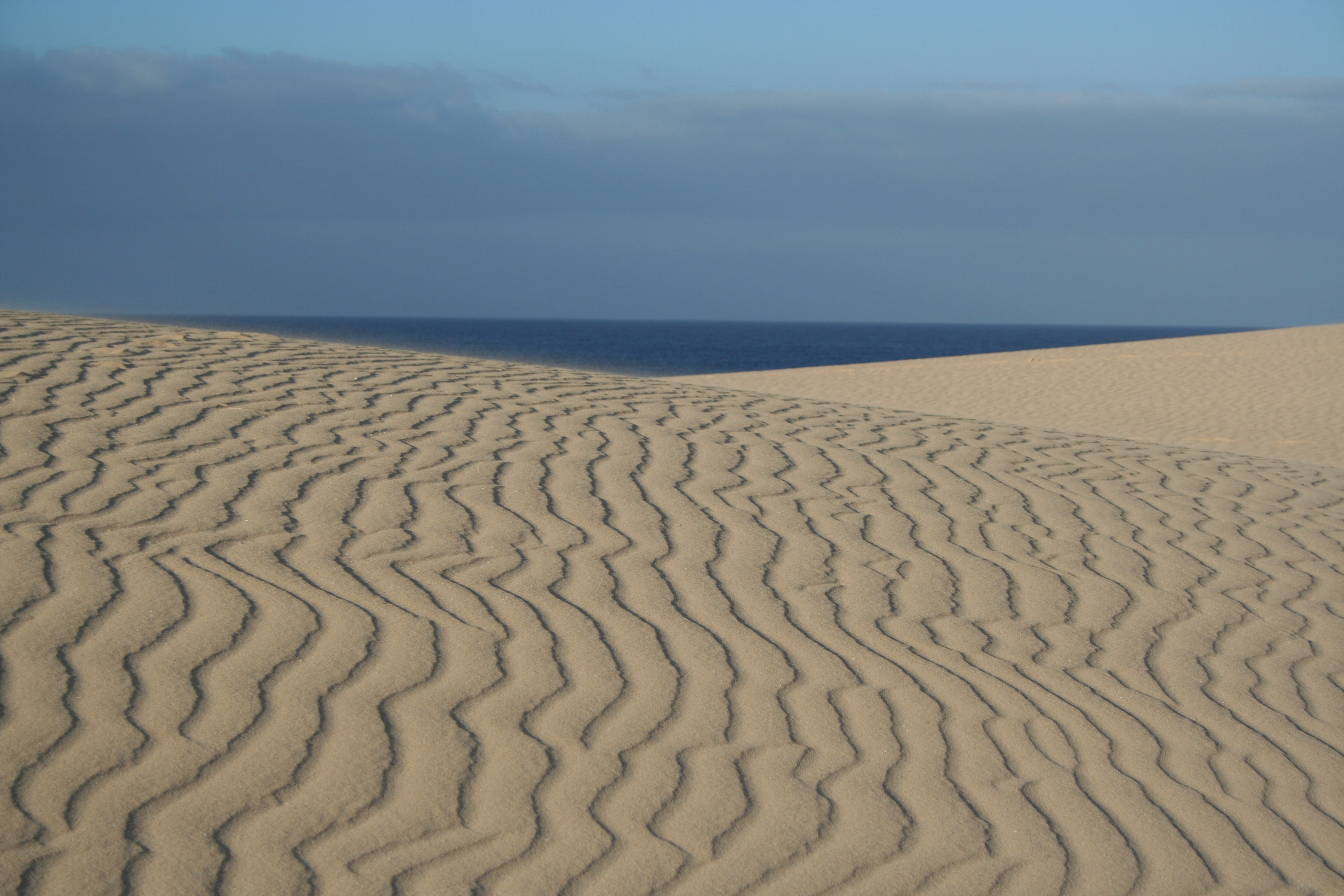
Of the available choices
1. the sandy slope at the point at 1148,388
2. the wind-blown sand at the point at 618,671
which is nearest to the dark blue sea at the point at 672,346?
the sandy slope at the point at 1148,388

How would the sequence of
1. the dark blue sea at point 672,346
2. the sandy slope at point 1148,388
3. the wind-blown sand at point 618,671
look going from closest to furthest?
the wind-blown sand at point 618,671, the sandy slope at point 1148,388, the dark blue sea at point 672,346

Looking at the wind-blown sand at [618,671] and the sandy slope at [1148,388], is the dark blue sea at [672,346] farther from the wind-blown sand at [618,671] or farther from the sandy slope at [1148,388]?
the wind-blown sand at [618,671]

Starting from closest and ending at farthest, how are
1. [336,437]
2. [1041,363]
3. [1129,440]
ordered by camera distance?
[336,437] → [1129,440] → [1041,363]

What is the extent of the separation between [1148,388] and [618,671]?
14.3 metres

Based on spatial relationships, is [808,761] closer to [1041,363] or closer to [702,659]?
[702,659]

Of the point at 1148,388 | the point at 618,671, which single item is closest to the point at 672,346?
the point at 1148,388

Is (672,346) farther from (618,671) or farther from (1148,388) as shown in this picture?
(618,671)

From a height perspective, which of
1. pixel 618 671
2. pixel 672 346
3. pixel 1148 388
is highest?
pixel 618 671

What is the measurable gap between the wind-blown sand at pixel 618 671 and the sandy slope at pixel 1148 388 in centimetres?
604

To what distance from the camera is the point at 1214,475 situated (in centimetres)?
607

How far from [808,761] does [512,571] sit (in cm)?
126

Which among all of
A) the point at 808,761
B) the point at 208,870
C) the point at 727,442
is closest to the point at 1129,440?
the point at 727,442

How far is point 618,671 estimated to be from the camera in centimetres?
270

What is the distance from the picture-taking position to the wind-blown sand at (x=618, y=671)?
2012 millimetres
